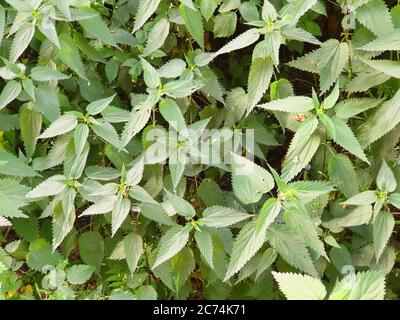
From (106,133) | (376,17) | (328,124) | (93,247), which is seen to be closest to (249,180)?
(328,124)

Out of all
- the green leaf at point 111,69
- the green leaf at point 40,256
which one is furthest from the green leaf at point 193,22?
the green leaf at point 40,256

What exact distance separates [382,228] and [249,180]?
44 cm

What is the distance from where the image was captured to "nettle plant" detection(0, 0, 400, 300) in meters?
1.75

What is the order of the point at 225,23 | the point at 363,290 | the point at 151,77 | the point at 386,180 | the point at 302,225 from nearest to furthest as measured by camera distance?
the point at 363,290 → the point at 302,225 → the point at 386,180 → the point at 151,77 → the point at 225,23

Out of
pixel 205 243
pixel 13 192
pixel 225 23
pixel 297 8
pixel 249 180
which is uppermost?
pixel 297 8

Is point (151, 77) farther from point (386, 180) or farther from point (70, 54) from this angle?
point (386, 180)

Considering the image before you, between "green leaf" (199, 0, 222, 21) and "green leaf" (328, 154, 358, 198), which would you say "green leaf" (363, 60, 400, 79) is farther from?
"green leaf" (199, 0, 222, 21)

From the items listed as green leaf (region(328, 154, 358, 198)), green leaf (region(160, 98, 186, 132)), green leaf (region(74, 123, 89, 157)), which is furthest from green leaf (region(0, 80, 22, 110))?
green leaf (region(328, 154, 358, 198))

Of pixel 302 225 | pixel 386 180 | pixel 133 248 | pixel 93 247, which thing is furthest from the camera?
pixel 93 247

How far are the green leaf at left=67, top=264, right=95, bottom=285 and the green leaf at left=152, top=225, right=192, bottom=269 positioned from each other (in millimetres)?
246

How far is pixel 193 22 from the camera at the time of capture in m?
1.98
